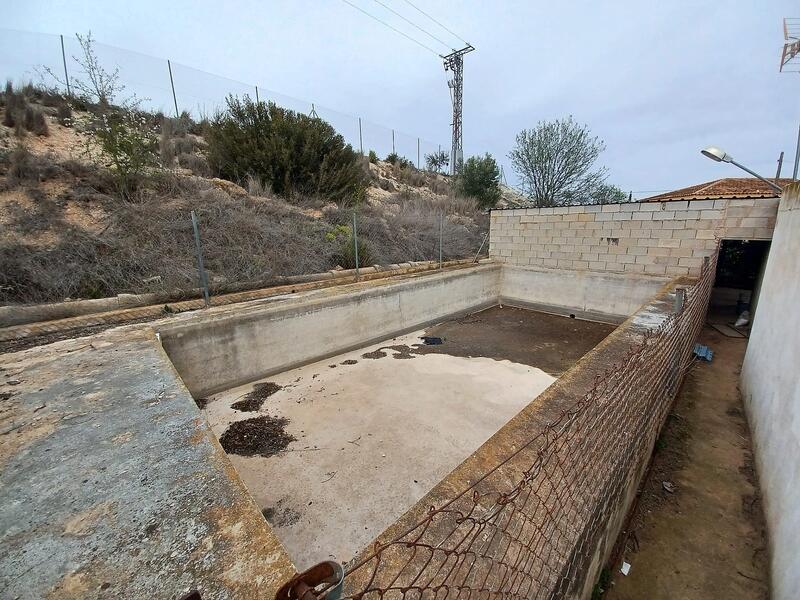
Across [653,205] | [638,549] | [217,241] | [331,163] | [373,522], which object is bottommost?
[638,549]

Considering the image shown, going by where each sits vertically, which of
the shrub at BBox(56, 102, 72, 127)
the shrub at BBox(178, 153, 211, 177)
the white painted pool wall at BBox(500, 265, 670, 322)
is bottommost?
the white painted pool wall at BBox(500, 265, 670, 322)

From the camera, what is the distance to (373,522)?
2387 mm

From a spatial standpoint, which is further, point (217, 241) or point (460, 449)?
point (217, 241)

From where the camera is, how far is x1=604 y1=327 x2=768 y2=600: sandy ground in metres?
2.06

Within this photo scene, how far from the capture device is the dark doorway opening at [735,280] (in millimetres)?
7027

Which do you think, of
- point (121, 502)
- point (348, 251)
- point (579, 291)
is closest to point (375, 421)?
point (121, 502)

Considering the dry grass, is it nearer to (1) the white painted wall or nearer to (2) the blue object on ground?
(2) the blue object on ground

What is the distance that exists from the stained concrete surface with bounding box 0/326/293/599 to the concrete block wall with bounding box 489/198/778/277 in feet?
24.4

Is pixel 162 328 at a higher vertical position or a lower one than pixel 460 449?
higher

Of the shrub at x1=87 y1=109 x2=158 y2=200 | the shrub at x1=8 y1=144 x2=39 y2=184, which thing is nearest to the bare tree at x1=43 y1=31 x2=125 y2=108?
the shrub at x1=87 y1=109 x2=158 y2=200

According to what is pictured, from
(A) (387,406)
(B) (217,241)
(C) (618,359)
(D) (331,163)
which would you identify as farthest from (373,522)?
(D) (331,163)

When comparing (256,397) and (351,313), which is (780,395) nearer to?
(351,313)

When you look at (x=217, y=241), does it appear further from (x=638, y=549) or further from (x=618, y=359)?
(x=638, y=549)

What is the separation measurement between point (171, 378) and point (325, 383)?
7.12 ft
